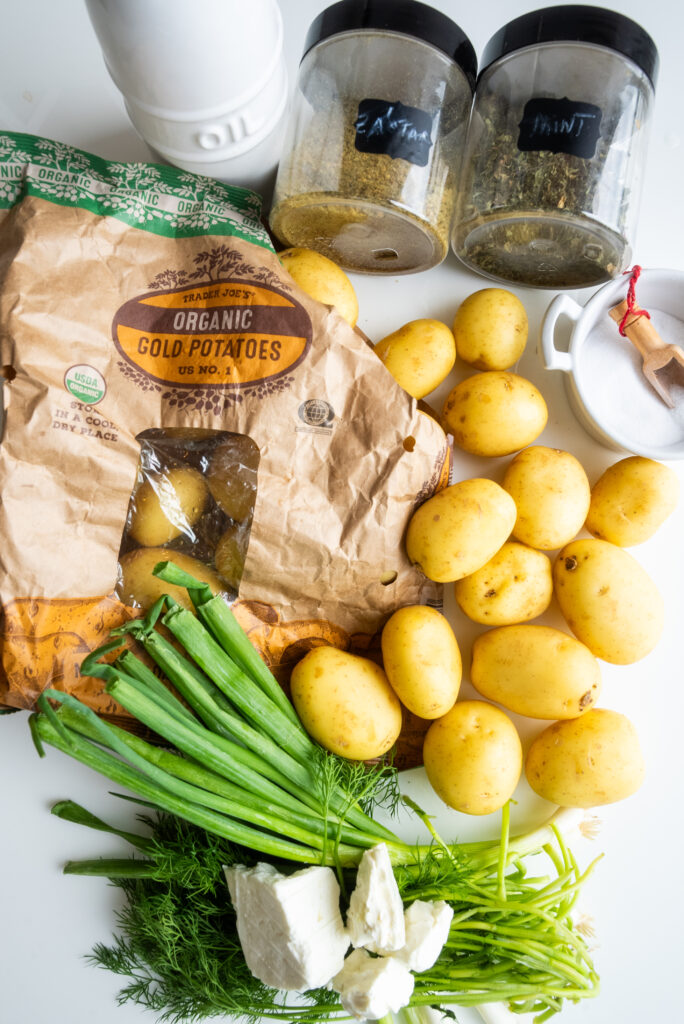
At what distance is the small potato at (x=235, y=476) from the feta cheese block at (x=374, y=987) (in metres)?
0.47

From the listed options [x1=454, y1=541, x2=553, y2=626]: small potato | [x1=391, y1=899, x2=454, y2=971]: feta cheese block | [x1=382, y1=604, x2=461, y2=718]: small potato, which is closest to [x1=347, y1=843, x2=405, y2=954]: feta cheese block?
[x1=391, y1=899, x2=454, y2=971]: feta cheese block

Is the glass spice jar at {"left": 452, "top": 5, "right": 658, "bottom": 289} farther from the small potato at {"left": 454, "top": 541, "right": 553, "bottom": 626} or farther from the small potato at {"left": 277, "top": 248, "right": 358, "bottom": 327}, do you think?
the small potato at {"left": 454, "top": 541, "right": 553, "bottom": 626}

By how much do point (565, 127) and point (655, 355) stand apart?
273 mm

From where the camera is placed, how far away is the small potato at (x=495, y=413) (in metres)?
0.83

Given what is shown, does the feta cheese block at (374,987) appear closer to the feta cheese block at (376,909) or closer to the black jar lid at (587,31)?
the feta cheese block at (376,909)

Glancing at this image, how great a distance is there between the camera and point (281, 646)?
81 cm

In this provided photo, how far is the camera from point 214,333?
77cm

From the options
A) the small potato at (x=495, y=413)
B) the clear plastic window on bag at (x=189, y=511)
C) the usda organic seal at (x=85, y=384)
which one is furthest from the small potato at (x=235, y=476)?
the small potato at (x=495, y=413)

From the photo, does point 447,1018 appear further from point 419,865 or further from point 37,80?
point 37,80

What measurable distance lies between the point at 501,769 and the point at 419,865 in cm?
14

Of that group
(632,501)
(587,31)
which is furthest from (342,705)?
(587,31)

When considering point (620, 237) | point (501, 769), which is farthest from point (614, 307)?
point (501, 769)

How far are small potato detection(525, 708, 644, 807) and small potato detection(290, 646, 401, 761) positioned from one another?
0.62 ft

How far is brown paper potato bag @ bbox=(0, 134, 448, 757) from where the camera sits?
74cm
